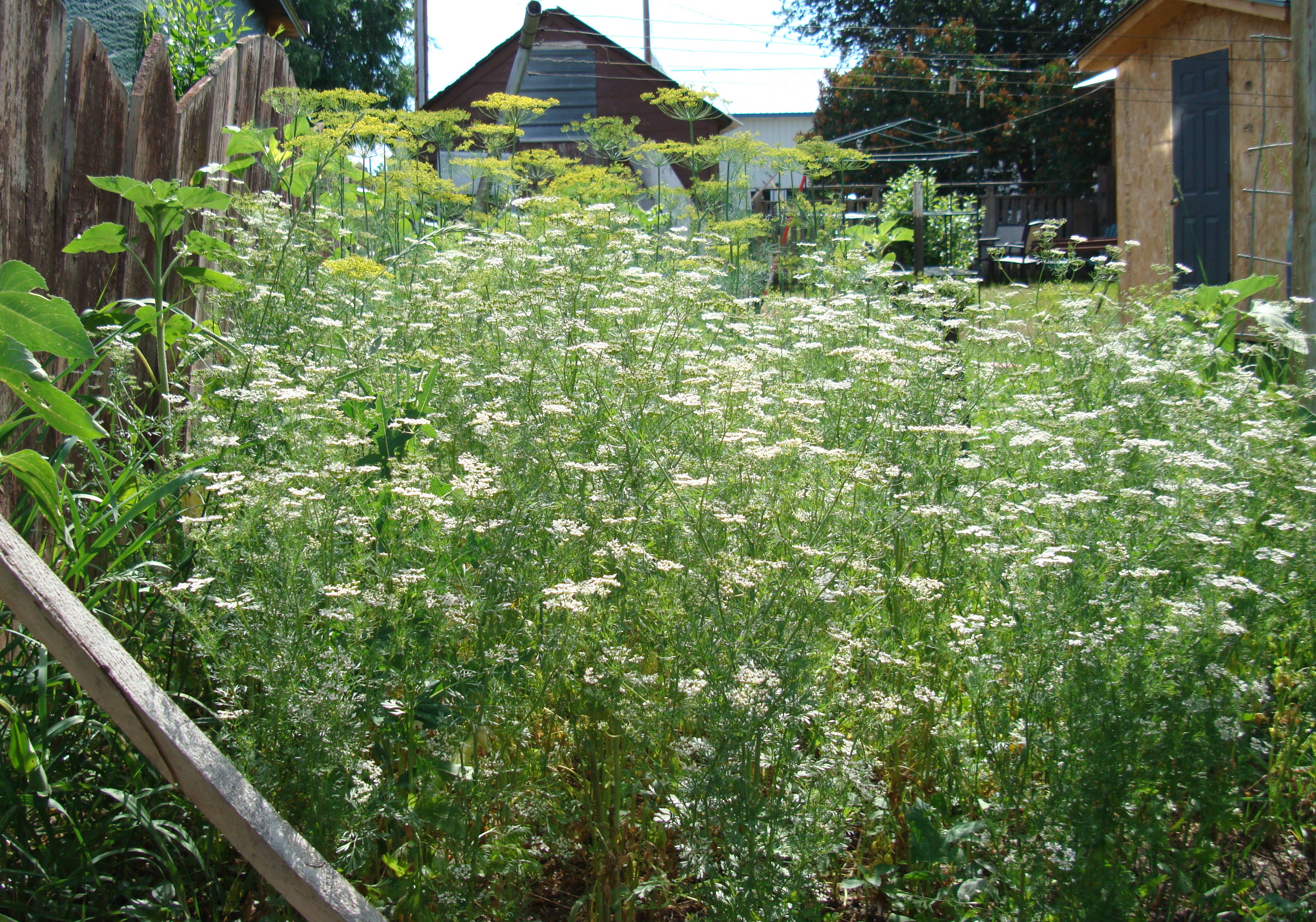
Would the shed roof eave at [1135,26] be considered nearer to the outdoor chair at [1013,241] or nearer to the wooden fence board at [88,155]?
the outdoor chair at [1013,241]

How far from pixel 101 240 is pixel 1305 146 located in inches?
205

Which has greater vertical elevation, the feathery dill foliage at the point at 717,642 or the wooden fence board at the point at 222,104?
the wooden fence board at the point at 222,104

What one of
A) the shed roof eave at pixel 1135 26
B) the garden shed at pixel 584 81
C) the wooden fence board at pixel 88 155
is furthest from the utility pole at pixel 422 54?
the wooden fence board at pixel 88 155

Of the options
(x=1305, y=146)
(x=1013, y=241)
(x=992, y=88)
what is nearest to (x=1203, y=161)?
(x=1305, y=146)

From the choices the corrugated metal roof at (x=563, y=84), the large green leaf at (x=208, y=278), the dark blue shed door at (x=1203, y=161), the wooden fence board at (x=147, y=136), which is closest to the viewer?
the large green leaf at (x=208, y=278)

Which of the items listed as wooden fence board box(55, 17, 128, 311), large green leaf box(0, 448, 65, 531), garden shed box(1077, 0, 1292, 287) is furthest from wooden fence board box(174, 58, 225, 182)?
garden shed box(1077, 0, 1292, 287)

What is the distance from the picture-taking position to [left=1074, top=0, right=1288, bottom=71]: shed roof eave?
10.2m

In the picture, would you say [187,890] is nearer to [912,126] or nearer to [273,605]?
[273,605]

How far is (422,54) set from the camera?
52.3 feet

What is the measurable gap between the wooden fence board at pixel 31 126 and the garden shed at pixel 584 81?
1983 centimetres

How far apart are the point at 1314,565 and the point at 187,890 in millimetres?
2833

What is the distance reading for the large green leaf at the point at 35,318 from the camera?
166 centimetres

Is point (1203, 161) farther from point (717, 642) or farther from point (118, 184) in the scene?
point (118, 184)

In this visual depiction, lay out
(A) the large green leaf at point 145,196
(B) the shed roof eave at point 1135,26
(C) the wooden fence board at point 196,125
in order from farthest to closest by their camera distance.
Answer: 1. (B) the shed roof eave at point 1135,26
2. (C) the wooden fence board at point 196,125
3. (A) the large green leaf at point 145,196
